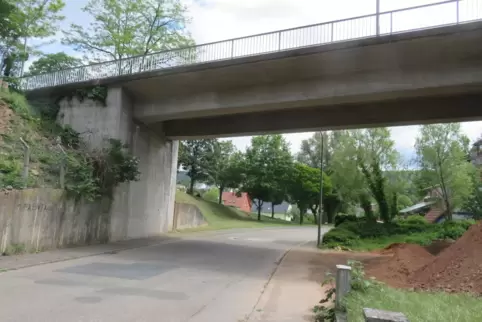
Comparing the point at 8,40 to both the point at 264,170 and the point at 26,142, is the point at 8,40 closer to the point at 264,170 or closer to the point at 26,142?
the point at 26,142

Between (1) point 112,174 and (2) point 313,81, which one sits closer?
(2) point 313,81

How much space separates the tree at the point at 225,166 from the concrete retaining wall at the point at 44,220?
122 feet

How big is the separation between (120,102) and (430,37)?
1411 centimetres

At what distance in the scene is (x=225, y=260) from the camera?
1633 cm

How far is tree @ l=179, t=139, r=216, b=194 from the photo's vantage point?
5366 centimetres

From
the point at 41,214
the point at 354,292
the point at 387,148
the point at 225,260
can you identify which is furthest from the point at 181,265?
the point at 387,148

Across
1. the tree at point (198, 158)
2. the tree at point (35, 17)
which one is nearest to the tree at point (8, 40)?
the tree at point (35, 17)

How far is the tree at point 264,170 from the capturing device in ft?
190

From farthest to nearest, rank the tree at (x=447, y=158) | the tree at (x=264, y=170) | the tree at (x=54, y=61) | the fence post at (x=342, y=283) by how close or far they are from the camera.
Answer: the tree at (x=264, y=170) → the tree at (x=54, y=61) → the tree at (x=447, y=158) → the fence post at (x=342, y=283)

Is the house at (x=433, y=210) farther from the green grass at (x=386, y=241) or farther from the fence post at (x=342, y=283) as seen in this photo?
the fence post at (x=342, y=283)

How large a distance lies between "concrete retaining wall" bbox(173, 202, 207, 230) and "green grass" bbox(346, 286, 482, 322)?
2353cm

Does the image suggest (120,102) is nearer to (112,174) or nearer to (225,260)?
(112,174)

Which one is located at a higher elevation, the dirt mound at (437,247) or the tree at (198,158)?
the tree at (198,158)

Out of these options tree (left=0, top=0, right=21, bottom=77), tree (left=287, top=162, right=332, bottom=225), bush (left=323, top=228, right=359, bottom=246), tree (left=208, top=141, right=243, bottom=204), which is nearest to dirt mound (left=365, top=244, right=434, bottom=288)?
bush (left=323, top=228, right=359, bottom=246)
